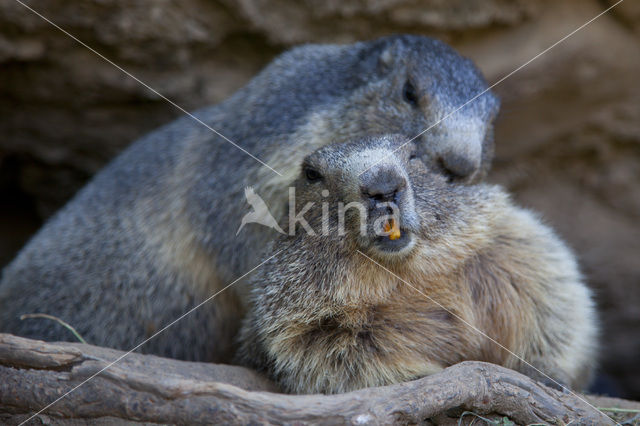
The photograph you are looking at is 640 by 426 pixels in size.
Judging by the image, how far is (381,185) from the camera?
3721mm

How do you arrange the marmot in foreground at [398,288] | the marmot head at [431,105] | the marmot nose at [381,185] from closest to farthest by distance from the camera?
the marmot nose at [381,185], the marmot in foreground at [398,288], the marmot head at [431,105]

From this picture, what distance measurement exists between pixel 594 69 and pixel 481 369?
14.1 feet

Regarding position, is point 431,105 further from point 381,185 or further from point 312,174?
point 381,185

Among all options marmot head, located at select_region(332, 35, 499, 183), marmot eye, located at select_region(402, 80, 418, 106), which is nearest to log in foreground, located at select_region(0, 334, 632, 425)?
marmot head, located at select_region(332, 35, 499, 183)

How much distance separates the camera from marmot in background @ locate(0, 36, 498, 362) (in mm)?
5121

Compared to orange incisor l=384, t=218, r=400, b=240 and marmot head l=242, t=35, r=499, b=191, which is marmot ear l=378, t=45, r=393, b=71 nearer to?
marmot head l=242, t=35, r=499, b=191

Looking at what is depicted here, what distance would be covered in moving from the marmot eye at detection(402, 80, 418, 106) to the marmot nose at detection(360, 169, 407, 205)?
59.6 inches

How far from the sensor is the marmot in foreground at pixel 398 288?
12.9 ft

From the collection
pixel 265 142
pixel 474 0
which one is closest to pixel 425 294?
pixel 265 142

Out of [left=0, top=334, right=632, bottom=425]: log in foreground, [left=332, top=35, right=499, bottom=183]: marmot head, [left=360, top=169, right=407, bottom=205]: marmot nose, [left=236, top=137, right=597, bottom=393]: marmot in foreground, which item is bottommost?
[left=0, top=334, right=632, bottom=425]: log in foreground

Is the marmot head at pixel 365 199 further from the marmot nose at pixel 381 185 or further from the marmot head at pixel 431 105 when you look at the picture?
the marmot head at pixel 431 105

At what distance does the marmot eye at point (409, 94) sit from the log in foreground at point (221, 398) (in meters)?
2.12

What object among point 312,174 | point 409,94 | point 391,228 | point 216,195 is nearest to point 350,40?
point 409,94

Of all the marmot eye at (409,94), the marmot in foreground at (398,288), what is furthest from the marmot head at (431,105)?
the marmot in foreground at (398,288)
